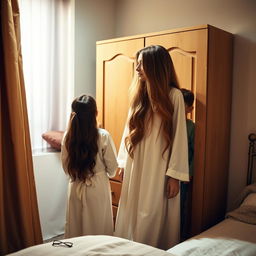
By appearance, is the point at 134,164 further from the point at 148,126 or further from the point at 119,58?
the point at 119,58

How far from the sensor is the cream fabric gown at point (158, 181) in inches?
77.8

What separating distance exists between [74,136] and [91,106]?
0.22 meters

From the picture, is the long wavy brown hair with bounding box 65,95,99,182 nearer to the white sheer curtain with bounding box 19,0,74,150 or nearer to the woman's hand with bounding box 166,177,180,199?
the woman's hand with bounding box 166,177,180,199

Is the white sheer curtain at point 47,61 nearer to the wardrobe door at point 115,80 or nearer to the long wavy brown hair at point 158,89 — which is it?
the wardrobe door at point 115,80

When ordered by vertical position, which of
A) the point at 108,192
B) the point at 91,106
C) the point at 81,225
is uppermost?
the point at 91,106

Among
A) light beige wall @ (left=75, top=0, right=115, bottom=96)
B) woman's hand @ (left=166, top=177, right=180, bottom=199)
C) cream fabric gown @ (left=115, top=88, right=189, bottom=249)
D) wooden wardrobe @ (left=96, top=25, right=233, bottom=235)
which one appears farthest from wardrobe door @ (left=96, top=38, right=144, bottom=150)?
woman's hand @ (left=166, top=177, right=180, bottom=199)

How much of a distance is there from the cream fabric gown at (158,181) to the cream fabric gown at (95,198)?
0.21 m

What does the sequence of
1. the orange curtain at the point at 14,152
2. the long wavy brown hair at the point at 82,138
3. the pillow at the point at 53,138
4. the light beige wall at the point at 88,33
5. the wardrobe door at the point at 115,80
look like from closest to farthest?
the orange curtain at the point at 14,152, the long wavy brown hair at the point at 82,138, the wardrobe door at the point at 115,80, the pillow at the point at 53,138, the light beige wall at the point at 88,33

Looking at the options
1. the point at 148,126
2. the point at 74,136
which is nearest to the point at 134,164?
the point at 148,126

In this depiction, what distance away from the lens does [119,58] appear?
2.73 meters

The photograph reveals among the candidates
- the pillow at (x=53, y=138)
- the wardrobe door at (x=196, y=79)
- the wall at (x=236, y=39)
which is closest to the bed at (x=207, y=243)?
the wall at (x=236, y=39)

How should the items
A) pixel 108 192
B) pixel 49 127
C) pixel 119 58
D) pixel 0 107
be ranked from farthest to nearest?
pixel 49 127 → pixel 119 58 → pixel 108 192 → pixel 0 107

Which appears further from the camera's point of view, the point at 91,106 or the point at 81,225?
the point at 81,225

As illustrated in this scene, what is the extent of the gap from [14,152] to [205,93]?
1237 mm
